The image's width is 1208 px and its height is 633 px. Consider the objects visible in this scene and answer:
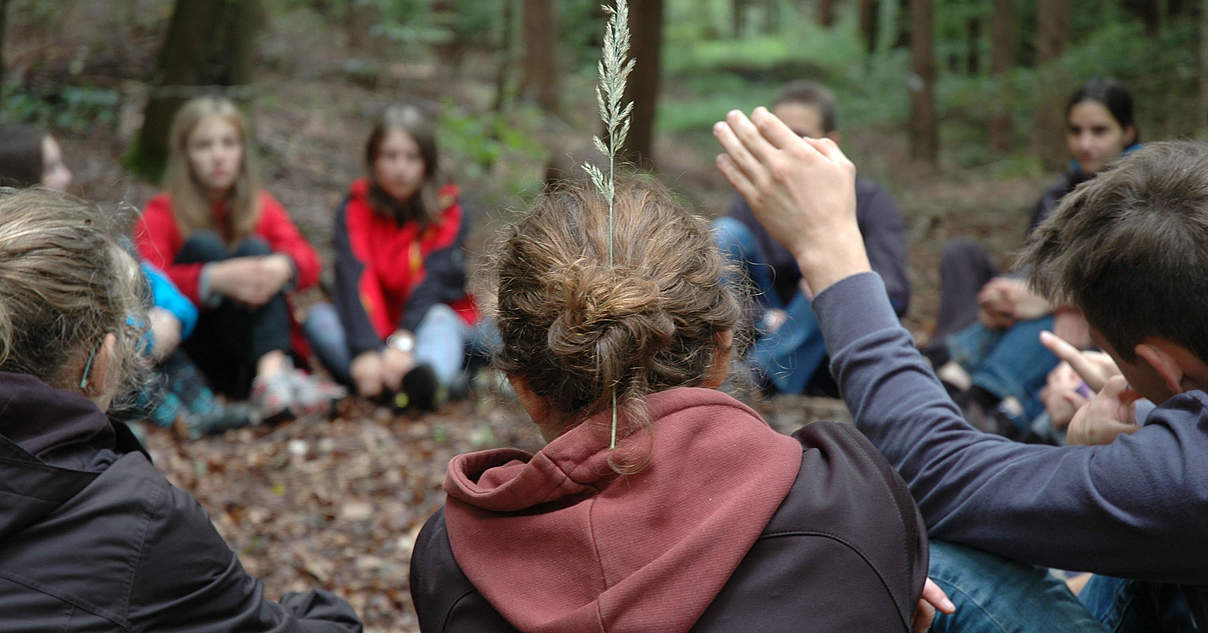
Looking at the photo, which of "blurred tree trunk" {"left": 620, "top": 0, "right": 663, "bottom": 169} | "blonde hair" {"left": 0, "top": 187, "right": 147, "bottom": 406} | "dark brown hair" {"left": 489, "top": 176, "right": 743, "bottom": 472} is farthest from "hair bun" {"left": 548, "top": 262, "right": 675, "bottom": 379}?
"blurred tree trunk" {"left": 620, "top": 0, "right": 663, "bottom": 169}

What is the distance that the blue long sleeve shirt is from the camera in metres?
1.39

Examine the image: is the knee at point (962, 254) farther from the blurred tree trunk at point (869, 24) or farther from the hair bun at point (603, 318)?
the blurred tree trunk at point (869, 24)

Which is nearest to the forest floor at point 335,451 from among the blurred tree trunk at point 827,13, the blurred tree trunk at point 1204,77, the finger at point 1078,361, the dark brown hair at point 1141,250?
the dark brown hair at point 1141,250

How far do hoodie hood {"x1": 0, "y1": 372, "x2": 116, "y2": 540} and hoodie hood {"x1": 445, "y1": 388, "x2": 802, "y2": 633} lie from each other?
623 mm

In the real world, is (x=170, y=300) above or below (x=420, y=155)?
below

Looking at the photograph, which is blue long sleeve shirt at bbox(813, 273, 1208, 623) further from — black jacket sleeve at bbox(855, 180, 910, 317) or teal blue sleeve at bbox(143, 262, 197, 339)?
teal blue sleeve at bbox(143, 262, 197, 339)

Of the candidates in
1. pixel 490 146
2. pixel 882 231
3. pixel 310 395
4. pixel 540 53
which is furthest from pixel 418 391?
pixel 540 53

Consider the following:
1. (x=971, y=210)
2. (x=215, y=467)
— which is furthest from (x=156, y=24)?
(x=971, y=210)

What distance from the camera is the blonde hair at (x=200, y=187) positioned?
15.0ft

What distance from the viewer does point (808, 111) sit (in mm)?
4711

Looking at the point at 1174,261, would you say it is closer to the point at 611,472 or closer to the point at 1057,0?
the point at 611,472

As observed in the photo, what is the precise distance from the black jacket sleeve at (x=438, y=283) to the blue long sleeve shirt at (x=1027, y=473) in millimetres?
3365

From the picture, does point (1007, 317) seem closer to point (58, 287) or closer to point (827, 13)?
point (58, 287)

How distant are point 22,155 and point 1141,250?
12.8 ft
